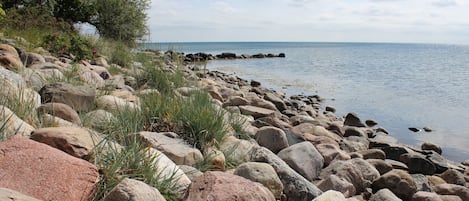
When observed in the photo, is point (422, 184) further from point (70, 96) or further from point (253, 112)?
point (70, 96)

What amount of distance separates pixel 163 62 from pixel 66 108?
4.58 m

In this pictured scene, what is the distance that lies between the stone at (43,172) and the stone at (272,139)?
124 inches

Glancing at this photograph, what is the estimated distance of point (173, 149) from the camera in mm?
4230

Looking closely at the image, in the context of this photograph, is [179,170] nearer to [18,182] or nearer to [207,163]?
[207,163]

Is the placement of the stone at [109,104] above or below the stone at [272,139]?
above

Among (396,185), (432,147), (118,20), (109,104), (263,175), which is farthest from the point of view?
(118,20)

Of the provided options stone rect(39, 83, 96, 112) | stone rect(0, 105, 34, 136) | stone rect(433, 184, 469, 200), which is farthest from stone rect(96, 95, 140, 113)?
stone rect(433, 184, 469, 200)

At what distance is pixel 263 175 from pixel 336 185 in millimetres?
1168

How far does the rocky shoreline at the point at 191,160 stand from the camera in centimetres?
282

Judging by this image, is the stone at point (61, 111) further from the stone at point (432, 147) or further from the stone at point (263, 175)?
the stone at point (432, 147)

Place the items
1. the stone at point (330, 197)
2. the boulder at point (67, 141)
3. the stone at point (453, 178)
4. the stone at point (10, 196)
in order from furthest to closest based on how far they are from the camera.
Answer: the stone at point (453, 178), the stone at point (330, 197), the boulder at point (67, 141), the stone at point (10, 196)

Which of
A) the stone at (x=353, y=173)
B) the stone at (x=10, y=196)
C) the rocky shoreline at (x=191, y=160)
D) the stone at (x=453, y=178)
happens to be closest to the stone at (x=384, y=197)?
the rocky shoreline at (x=191, y=160)

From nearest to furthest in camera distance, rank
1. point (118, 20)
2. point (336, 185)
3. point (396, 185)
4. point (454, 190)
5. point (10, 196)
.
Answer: point (10, 196)
point (336, 185)
point (396, 185)
point (454, 190)
point (118, 20)

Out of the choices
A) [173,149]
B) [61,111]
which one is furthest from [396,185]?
[61,111]
